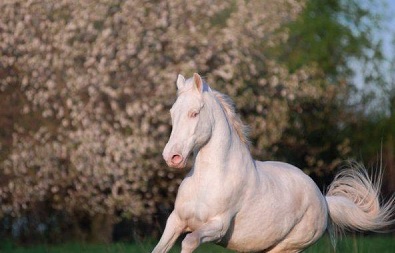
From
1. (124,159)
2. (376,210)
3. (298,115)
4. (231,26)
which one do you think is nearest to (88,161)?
(124,159)

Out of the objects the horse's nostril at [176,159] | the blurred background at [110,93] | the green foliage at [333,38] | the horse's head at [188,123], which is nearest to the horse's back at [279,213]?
the horse's head at [188,123]

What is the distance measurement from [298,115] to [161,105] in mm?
4289

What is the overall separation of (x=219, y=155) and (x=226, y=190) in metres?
0.24

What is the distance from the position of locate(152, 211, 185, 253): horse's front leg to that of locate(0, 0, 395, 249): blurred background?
854cm

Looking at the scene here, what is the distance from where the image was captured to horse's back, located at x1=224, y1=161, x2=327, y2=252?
22.0 feet

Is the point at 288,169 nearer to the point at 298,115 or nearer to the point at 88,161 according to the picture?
the point at 88,161

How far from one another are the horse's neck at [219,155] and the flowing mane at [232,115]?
12 cm

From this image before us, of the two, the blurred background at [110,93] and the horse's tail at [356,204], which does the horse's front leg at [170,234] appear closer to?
the horse's tail at [356,204]

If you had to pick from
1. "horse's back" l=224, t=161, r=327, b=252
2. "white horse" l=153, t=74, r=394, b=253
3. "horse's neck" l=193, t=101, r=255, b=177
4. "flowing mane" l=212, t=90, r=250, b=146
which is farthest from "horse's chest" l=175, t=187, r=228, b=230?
"flowing mane" l=212, t=90, r=250, b=146

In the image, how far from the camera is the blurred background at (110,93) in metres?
15.2

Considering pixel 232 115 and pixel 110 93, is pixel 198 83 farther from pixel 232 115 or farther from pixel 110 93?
pixel 110 93

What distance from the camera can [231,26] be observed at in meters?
16.0

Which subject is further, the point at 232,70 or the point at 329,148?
the point at 329,148

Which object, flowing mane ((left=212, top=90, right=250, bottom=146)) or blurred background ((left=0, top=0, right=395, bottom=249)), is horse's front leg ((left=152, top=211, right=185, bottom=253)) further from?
blurred background ((left=0, top=0, right=395, bottom=249))
